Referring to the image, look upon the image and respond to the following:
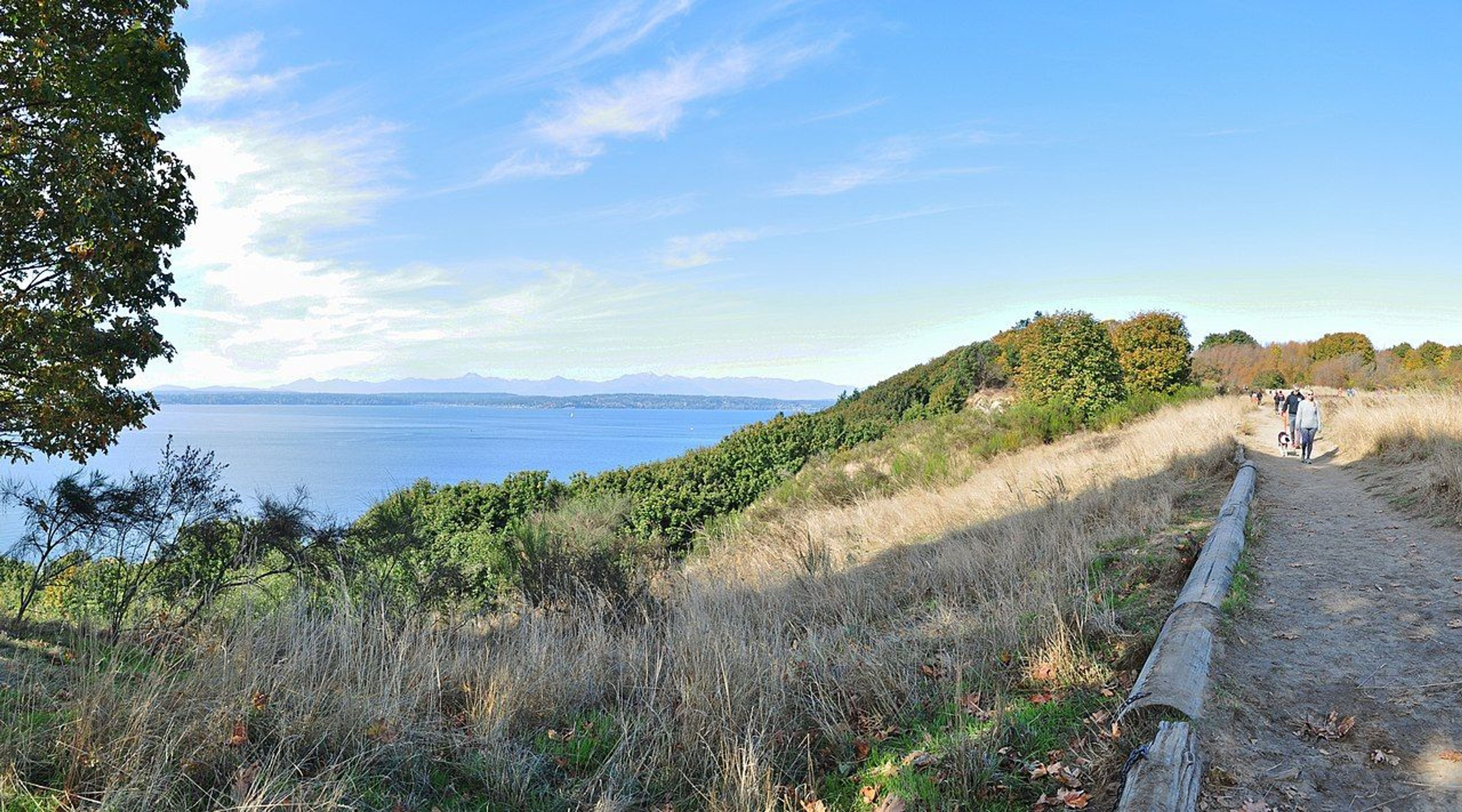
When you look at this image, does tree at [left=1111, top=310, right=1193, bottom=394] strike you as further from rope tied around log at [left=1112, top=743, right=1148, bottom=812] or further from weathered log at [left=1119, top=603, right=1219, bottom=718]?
rope tied around log at [left=1112, top=743, right=1148, bottom=812]

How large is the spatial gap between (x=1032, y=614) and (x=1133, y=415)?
75.1 feet

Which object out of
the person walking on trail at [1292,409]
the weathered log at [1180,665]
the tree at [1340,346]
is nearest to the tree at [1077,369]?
the person walking on trail at [1292,409]

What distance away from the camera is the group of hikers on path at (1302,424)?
50.9ft

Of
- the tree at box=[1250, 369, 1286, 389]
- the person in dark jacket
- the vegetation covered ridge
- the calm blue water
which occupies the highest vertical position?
the tree at box=[1250, 369, 1286, 389]

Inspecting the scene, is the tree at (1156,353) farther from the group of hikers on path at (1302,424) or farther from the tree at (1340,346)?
the tree at (1340,346)

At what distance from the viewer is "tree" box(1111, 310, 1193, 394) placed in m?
31.3

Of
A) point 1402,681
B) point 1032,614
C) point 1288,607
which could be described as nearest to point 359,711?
point 1032,614

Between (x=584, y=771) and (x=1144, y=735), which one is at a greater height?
(x=1144, y=735)

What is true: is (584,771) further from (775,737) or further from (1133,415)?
(1133,415)

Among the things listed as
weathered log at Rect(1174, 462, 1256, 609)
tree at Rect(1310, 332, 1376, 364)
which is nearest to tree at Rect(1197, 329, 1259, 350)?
tree at Rect(1310, 332, 1376, 364)

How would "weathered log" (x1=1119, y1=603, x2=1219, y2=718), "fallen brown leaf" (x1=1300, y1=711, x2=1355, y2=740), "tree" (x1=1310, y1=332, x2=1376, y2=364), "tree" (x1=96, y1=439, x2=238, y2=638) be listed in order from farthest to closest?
"tree" (x1=1310, y1=332, x2=1376, y2=364), "tree" (x1=96, y1=439, x2=238, y2=638), "fallen brown leaf" (x1=1300, y1=711, x2=1355, y2=740), "weathered log" (x1=1119, y1=603, x2=1219, y2=718)

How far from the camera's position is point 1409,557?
7262mm

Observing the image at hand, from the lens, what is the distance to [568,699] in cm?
465

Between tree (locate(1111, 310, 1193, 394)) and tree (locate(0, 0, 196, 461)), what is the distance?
102 feet
